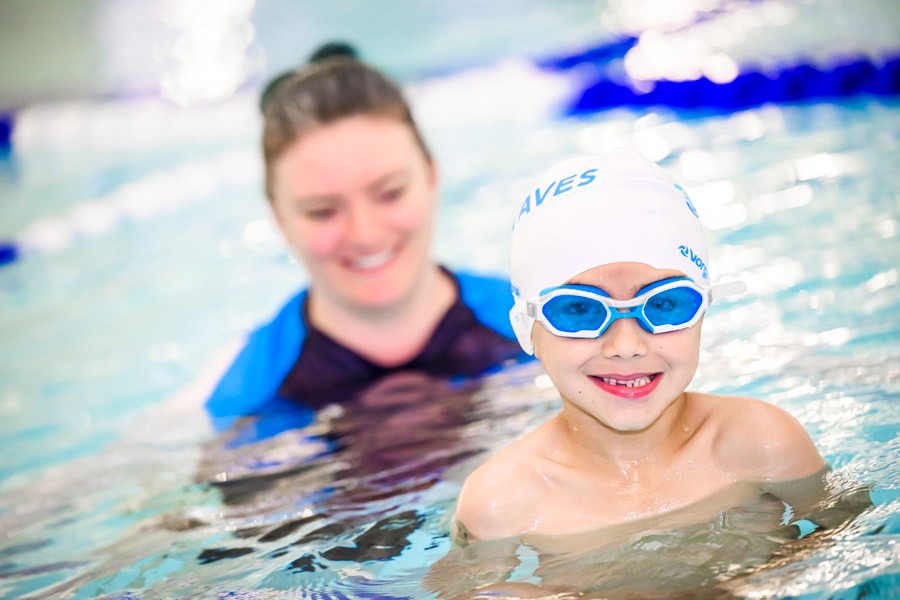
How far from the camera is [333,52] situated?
5.44 metres

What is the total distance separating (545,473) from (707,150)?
5.52m

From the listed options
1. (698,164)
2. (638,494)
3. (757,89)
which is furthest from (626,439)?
(757,89)

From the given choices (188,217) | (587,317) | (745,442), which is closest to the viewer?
(587,317)

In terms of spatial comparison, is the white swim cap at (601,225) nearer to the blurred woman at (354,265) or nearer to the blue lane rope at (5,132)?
the blurred woman at (354,265)

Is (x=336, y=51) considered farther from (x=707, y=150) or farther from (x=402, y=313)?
(x=707, y=150)

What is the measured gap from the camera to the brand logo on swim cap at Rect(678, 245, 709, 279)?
283cm

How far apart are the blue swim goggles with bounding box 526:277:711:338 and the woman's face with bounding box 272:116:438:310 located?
185 centimetres

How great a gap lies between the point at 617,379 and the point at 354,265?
2.04 meters

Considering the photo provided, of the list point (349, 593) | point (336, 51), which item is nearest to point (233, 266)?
point (336, 51)

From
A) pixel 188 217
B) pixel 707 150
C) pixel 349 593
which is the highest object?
pixel 188 217

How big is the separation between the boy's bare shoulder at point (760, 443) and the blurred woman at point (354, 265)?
193 centimetres

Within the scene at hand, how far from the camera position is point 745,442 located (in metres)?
2.97

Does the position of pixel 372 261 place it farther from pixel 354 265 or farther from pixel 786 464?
pixel 786 464

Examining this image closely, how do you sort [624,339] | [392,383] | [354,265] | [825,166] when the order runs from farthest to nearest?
[825,166], [392,383], [354,265], [624,339]
